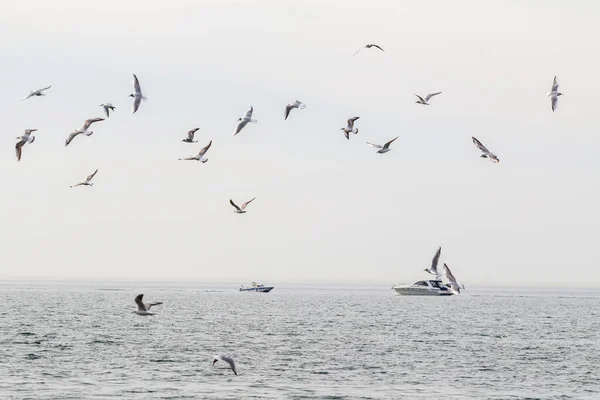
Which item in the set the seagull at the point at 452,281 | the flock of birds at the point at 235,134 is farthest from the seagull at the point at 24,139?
the seagull at the point at 452,281

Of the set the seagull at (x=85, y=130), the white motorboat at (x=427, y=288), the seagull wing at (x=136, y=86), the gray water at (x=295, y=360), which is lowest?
the gray water at (x=295, y=360)

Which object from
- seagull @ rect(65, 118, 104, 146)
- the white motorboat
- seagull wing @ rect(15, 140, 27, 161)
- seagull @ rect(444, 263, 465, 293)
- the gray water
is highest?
seagull @ rect(65, 118, 104, 146)

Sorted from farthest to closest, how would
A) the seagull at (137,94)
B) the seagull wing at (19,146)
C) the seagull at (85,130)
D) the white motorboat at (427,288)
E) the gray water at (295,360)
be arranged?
1. the white motorboat at (427,288)
2. the gray water at (295,360)
3. the seagull wing at (19,146)
4. the seagull at (85,130)
5. the seagull at (137,94)

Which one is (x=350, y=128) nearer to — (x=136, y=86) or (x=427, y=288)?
(x=136, y=86)

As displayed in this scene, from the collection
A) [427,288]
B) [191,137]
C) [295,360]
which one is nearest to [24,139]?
[191,137]

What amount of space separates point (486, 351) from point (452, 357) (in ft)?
20.2

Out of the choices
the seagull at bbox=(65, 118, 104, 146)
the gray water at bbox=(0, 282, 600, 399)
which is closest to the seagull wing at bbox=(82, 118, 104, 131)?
the seagull at bbox=(65, 118, 104, 146)

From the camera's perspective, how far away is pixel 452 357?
6744cm

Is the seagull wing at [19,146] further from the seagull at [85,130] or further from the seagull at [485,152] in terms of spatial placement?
the seagull at [485,152]

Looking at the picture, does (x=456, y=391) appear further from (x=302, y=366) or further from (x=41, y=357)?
(x=41, y=357)

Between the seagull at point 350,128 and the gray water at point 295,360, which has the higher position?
the seagull at point 350,128

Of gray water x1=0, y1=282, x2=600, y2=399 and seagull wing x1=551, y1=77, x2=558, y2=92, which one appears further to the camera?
gray water x1=0, y1=282, x2=600, y2=399

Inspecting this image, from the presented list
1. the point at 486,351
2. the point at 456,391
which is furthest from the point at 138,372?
the point at 486,351

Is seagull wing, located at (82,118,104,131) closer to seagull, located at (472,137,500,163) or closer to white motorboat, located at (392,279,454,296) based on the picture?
seagull, located at (472,137,500,163)
